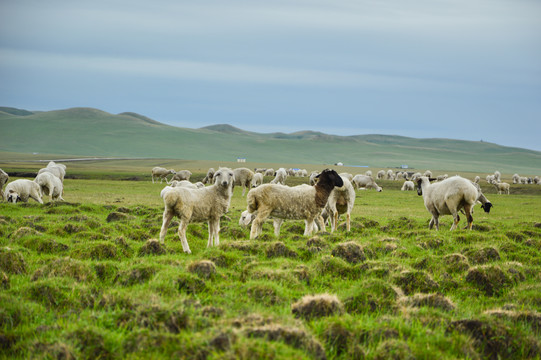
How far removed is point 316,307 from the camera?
23.9 feet

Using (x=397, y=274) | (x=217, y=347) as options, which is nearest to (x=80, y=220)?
(x=397, y=274)

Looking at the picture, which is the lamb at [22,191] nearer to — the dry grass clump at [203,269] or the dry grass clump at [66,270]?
the dry grass clump at [66,270]

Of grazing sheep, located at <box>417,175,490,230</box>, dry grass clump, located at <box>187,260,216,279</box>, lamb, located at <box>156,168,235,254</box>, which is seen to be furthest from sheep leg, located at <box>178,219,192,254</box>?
grazing sheep, located at <box>417,175,490,230</box>

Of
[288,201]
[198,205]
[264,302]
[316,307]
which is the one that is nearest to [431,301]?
[316,307]

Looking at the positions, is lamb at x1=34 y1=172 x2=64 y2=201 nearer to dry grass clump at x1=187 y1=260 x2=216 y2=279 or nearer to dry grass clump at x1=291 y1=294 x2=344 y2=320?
dry grass clump at x1=187 y1=260 x2=216 y2=279

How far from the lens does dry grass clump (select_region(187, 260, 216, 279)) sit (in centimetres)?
903

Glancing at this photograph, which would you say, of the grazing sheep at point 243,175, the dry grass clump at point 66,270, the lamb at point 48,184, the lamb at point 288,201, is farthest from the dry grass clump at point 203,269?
the grazing sheep at point 243,175

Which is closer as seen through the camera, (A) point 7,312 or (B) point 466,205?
(A) point 7,312

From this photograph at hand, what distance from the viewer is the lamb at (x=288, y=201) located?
48.8ft

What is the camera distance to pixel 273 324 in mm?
6129

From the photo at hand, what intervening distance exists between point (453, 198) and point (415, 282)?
9537 mm

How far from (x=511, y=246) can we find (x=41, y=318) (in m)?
12.7

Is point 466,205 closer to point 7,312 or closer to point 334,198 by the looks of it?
point 334,198

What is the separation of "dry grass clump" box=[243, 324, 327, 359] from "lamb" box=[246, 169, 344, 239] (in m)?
8.71
